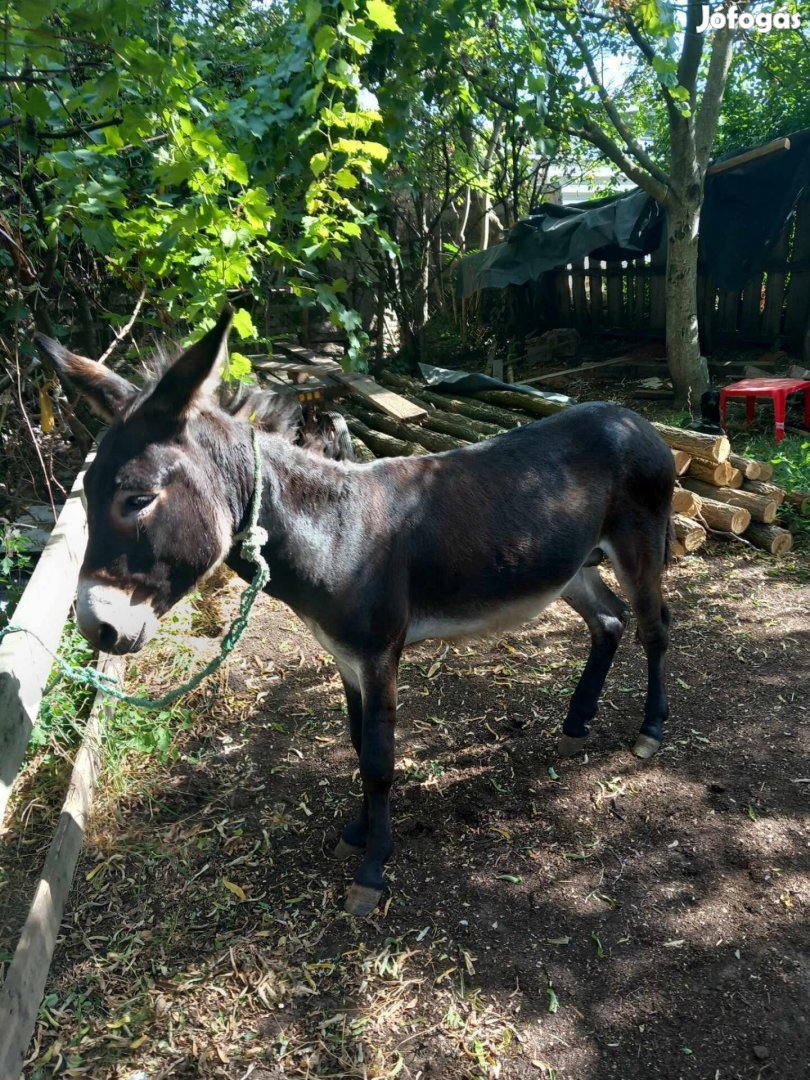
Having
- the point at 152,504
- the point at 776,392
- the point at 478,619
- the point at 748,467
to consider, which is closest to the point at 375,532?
the point at 478,619

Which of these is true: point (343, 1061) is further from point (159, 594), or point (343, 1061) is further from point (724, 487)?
point (724, 487)

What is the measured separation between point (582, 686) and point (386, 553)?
1391 millimetres

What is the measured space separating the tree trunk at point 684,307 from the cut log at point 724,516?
342cm

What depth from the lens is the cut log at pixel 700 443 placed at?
5.44 metres

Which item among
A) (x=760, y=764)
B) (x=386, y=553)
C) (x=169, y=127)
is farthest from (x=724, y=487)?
(x=169, y=127)

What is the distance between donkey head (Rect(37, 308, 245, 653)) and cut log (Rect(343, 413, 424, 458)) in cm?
438

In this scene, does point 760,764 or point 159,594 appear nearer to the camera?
point 159,594

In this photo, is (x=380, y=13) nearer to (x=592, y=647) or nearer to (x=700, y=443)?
(x=592, y=647)

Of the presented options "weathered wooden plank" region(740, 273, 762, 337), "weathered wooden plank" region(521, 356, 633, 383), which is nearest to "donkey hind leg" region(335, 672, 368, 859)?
"weathered wooden plank" region(521, 356, 633, 383)

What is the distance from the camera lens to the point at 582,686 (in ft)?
11.6

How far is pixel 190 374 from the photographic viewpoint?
214cm

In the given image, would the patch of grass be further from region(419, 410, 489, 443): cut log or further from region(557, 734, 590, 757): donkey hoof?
region(557, 734, 590, 757): donkey hoof

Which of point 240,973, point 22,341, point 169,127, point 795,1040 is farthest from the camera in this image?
point 22,341

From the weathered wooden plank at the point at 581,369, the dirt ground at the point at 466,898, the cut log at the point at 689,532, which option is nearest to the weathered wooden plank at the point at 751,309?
the weathered wooden plank at the point at 581,369
